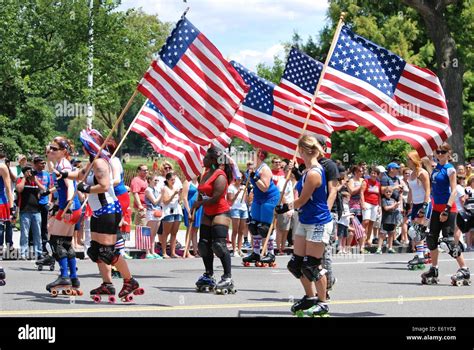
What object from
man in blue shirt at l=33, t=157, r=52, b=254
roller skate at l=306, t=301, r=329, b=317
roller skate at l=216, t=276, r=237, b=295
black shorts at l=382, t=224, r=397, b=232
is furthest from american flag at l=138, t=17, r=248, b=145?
black shorts at l=382, t=224, r=397, b=232

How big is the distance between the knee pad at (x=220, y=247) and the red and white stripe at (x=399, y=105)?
2270 millimetres

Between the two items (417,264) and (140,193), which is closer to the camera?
(417,264)

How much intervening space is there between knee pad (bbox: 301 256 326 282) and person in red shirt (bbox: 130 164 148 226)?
9040 mm

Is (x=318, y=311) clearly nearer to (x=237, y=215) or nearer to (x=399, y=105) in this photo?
(x=399, y=105)

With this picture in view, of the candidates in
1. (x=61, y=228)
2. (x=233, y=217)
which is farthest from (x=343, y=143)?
(x=61, y=228)

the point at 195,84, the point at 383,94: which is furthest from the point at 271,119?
the point at 383,94

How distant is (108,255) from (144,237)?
7.47 meters

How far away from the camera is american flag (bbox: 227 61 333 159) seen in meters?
14.4

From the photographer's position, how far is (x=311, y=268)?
930cm

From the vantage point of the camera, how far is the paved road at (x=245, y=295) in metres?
9.92

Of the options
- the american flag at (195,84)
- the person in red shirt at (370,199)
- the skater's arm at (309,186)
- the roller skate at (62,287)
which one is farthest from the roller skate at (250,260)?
the skater's arm at (309,186)

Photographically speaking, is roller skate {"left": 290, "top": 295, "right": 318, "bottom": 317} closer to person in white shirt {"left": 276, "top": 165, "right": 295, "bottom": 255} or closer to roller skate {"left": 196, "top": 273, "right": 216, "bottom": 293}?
roller skate {"left": 196, "top": 273, "right": 216, "bottom": 293}
